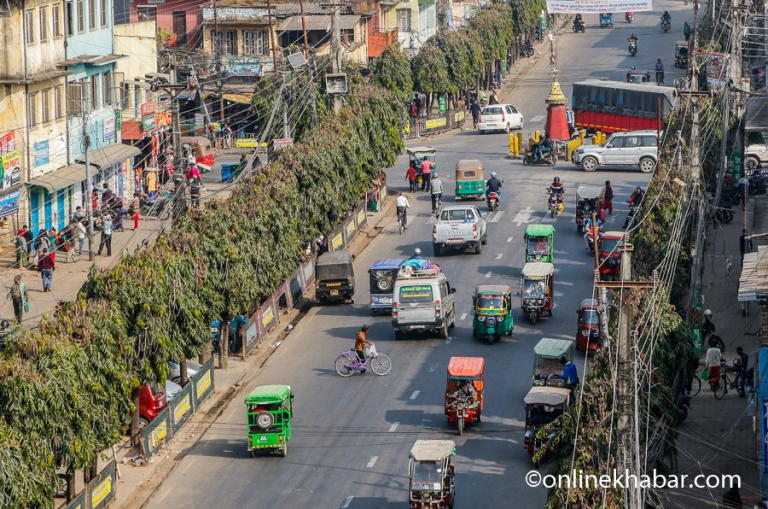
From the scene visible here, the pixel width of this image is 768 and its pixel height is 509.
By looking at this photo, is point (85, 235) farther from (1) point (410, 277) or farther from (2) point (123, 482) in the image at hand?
(2) point (123, 482)

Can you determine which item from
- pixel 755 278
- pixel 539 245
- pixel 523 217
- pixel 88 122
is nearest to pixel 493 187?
pixel 523 217

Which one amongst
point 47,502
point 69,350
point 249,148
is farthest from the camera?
point 249,148

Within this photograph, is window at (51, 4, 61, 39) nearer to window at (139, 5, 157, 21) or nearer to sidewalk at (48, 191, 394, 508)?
sidewalk at (48, 191, 394, 508)

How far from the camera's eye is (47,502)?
28.0 m

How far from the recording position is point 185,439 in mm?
37406

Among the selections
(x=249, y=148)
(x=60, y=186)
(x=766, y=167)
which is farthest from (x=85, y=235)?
(x=766, y=167)

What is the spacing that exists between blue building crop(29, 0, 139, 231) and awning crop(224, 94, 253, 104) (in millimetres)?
16347

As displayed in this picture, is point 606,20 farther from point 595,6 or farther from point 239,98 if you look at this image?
point 239,98

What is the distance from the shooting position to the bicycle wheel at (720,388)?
3939cm

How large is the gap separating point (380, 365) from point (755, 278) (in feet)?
40.2

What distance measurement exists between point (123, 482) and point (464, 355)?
12.7m

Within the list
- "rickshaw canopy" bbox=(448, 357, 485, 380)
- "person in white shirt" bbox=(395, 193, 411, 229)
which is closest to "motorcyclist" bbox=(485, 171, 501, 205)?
"person in white shirt" bbox=(395, 193, 411, 229)

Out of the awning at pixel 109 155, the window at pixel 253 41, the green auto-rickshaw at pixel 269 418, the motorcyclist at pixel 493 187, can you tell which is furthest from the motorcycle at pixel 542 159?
the green auto-rickshaw at pixel 269 418

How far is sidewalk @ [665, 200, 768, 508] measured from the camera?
3244 cm
